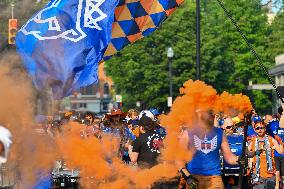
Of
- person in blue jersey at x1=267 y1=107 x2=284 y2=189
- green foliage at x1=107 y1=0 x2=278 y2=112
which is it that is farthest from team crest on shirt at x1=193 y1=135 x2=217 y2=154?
green foliage at x1=107 y1=0 x2=278 y2=112

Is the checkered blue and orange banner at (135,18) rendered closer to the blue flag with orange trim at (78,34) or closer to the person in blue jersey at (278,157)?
the blue flag with orange trim at (78,34)

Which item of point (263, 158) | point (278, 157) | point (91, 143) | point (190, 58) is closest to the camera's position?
point (91, 143)

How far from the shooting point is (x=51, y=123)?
1071 centimetres

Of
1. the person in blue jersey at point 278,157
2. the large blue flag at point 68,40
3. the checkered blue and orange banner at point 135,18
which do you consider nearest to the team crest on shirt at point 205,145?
the large blue flag at point 68,40

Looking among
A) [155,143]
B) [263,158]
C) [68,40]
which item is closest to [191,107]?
[155,143]

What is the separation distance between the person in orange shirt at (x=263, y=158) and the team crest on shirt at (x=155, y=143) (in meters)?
2.90

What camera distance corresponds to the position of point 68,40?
43.6 feet

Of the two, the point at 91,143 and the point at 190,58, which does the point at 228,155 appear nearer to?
the point at 91,143

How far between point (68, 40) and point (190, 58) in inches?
1608

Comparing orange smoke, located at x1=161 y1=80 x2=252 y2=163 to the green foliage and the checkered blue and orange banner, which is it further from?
the green foliage

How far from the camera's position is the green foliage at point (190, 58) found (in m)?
53.9

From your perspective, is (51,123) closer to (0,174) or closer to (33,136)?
(0,174)

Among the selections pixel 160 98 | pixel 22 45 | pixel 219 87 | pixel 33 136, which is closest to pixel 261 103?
pixel 219 87

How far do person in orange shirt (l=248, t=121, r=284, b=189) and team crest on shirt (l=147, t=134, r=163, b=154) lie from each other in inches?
114
